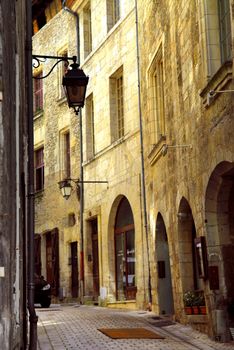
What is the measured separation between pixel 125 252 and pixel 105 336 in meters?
7.69

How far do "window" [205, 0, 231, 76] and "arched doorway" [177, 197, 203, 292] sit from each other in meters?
2.88

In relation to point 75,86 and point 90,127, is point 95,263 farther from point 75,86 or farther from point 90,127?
point 75,86

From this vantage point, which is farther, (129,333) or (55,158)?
(55,158)

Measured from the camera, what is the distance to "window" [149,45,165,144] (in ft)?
50.2

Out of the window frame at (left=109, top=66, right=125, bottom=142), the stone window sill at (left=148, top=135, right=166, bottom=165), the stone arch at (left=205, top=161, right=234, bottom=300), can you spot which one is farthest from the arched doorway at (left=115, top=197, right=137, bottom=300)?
the stone arch at (left=205, top=161, right=234, bottom=300)

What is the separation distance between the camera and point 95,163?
20.8 meters

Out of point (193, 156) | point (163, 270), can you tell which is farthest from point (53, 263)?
point (193, 156)

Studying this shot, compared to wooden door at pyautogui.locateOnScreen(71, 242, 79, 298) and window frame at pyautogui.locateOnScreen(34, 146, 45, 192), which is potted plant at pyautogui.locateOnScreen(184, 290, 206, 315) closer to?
wooden door at pyautogui.locateOnScreen(71, 242, 79, 298)

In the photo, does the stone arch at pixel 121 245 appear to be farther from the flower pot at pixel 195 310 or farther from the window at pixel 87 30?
the flower pot at pixel 195 310

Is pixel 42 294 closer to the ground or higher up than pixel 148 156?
closer to the ground

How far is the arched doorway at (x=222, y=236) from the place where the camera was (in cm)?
1060

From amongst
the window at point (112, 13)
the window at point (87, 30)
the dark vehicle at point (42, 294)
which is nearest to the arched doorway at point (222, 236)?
the dark vehicle at point (42, 294)

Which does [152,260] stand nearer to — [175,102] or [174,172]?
[174,172]

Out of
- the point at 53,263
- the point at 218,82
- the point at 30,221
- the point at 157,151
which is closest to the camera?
the point at 30,221
